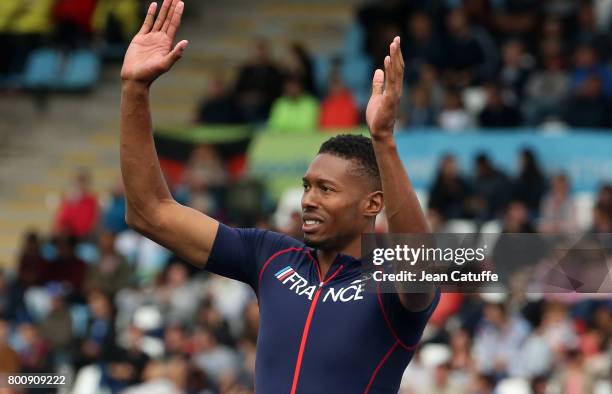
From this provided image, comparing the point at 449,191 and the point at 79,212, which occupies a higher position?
the point at 449,191

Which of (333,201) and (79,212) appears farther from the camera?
(79,212)

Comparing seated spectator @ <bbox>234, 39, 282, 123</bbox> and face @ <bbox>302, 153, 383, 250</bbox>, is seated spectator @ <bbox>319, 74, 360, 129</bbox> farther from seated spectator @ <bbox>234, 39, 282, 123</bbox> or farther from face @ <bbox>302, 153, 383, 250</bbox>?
face @ <bbox>302, 153, 383, 250</bbox>

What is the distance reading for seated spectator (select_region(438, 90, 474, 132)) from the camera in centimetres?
1475

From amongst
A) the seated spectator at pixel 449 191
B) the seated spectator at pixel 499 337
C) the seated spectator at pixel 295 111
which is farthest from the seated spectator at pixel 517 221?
the seated spectator at pixel 295 111

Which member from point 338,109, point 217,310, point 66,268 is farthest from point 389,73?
point 338,109

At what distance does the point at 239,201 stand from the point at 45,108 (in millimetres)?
5168

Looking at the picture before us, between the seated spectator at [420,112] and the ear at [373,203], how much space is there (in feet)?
33.3

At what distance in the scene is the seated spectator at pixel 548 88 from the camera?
48.1ft

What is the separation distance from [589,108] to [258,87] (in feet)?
13.8

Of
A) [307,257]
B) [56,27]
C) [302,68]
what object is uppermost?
[56,27]

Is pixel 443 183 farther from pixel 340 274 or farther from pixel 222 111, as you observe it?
pixel 340 274

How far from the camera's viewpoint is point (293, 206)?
47.5ft

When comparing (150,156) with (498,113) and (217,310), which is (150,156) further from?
(498,113)

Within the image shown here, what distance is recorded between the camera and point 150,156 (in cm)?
480
